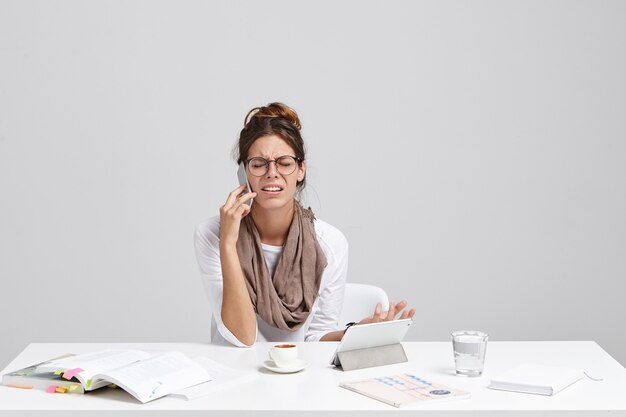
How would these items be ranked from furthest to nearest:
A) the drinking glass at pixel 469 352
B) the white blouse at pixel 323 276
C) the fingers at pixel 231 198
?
the white blouse at pixel 323 276, the fingers at pixel 231 198, the drinking glass at pixel 469 352

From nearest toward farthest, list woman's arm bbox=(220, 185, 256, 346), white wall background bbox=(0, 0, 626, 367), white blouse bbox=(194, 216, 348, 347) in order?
woman's arm bbox=(220, 185, 256, 346) < white blouse bbox=(194, 216, 348, 347) < white wall background bbox=(0, 0, 626, 367)

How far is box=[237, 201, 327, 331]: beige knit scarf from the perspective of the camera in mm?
2584

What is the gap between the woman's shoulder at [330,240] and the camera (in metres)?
2.74

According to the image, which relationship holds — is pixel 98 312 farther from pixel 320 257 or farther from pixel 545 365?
pixel 545 365

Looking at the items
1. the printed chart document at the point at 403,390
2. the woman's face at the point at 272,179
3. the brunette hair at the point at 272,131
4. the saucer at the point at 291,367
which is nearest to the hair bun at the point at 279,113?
the brunette hair at the point at 272,131

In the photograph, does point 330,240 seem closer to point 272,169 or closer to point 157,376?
point 272,169

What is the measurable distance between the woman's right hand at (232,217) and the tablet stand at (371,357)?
0.63 m

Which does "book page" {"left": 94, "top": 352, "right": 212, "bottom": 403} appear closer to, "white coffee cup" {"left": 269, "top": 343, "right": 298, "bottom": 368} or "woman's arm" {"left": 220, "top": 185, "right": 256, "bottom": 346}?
"white coffee cup" {"left": 269, "top": 343, "right": 298, "bottom": 368}

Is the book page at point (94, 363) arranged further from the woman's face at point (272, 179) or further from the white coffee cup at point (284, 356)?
the woman's face at point (272, 179)

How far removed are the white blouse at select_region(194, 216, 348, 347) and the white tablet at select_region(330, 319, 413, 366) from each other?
0.63 metres

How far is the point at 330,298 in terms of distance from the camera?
8.93 feet

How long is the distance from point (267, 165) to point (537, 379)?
1156mm

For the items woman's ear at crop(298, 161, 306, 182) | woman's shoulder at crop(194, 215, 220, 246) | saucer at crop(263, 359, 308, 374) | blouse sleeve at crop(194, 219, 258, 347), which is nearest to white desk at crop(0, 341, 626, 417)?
saucer at crop(263, 359, 308, 374)

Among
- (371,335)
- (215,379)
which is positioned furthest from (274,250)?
(215,379)
